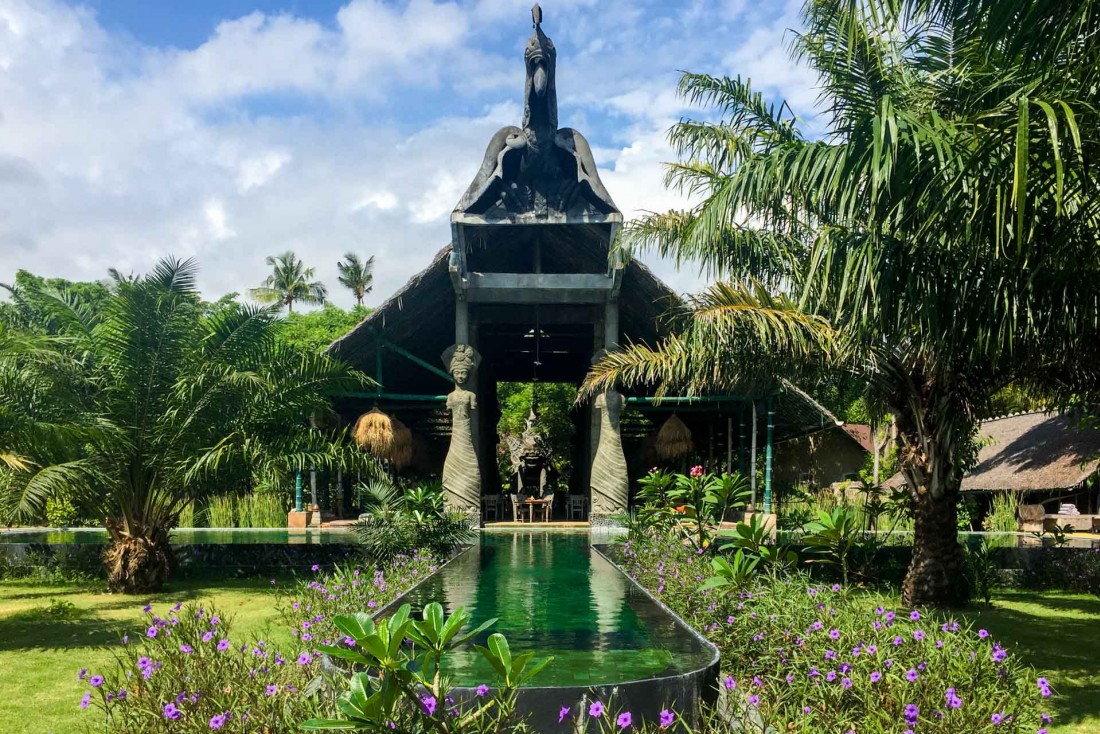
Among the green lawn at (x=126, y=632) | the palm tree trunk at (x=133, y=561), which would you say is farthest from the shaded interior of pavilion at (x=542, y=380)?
the green lawn at (x=126, y=632)

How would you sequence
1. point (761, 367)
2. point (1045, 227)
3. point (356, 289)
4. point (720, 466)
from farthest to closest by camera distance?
point (356, 289)
point (720, 466)
point (761, 367)
point (1045, 227)

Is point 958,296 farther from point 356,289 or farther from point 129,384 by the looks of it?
point 356,289

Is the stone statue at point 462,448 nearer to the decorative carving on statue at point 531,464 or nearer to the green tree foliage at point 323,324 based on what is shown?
the decorative carving on statue at point 531,464

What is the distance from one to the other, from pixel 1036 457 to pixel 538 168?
12266 mm

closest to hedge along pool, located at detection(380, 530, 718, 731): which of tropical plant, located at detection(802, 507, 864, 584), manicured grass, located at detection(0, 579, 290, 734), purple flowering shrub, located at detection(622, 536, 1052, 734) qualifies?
purple flowering shrub, located at detection(622, 536, 1052, 734)

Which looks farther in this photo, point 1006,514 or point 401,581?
point 1006,514

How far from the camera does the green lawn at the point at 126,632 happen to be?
194 inches

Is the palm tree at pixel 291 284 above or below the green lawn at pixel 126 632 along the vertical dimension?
above

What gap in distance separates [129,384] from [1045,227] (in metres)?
8.81

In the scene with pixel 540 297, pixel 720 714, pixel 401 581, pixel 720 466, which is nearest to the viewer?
pixel 720 714

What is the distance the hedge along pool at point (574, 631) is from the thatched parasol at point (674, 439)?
6347 mm

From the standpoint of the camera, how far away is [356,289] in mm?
53188

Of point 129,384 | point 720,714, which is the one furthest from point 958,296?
point 129,384

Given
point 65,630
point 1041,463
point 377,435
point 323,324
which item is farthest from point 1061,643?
point 323,324
